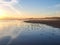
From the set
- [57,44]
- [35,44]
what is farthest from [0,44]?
[57,44]

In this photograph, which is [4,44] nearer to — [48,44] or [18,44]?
[18,44]

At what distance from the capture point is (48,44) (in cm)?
1095

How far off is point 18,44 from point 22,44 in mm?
310

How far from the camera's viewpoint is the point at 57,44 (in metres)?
11.0

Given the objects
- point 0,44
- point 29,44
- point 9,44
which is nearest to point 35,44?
point 29,44

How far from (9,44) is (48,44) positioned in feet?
9.59

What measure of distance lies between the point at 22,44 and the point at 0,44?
1645mm

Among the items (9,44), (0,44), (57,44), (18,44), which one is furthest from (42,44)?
(0,44)

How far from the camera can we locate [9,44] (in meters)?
10.8

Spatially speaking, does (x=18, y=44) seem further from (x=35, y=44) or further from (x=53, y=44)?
(x=53, y=44)

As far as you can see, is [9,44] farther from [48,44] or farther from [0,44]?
[48,44]

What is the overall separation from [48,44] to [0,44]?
3.60 meters

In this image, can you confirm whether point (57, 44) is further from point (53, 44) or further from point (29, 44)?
point (29, 44)

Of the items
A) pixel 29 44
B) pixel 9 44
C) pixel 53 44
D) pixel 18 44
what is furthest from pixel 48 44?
pixel 9 44
